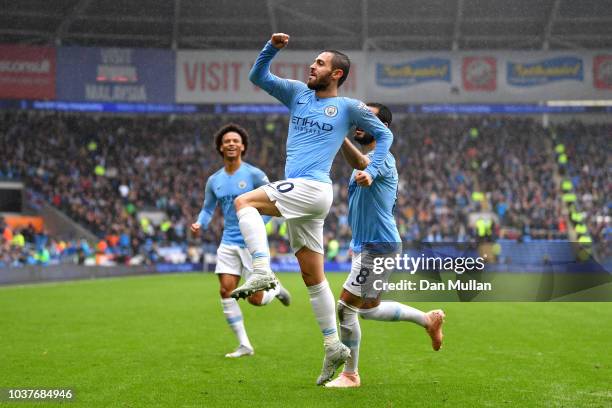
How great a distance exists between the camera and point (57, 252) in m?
29.4

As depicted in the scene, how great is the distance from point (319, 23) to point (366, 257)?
1359 inches

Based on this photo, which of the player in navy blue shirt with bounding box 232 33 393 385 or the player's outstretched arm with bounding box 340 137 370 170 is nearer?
the player in navy blue shirt with bounding box 232 33 393 385

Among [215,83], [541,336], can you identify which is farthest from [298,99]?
[215,83]

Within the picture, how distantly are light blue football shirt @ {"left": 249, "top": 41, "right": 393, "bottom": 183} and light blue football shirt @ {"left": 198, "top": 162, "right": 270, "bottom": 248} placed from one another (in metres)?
3.23

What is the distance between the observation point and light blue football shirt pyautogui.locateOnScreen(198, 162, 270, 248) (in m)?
9.77

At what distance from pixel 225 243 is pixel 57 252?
21.4 meters

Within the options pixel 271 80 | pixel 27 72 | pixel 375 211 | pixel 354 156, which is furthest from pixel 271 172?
pixel 354 156

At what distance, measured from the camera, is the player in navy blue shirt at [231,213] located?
31.4 feet

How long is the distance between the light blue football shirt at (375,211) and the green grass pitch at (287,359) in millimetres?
1323

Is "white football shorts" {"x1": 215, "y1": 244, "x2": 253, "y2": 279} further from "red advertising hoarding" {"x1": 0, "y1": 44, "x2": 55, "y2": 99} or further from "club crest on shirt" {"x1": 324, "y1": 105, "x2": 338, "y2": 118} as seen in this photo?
"red advertising hoarding" {"x1": 0, "y1": 44, "x2": 55, "y2": 99}

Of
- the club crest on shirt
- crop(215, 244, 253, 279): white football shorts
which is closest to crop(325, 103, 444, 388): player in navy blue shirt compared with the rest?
the club crest on shirt

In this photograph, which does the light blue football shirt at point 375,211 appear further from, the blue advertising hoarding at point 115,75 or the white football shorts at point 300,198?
the blue advertising hoarding at point 115,75

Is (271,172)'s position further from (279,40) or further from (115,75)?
(279,40)

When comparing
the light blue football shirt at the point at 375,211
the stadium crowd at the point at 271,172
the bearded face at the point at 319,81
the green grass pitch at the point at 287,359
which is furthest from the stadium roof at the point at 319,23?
the bearded face at the point at 319,81
